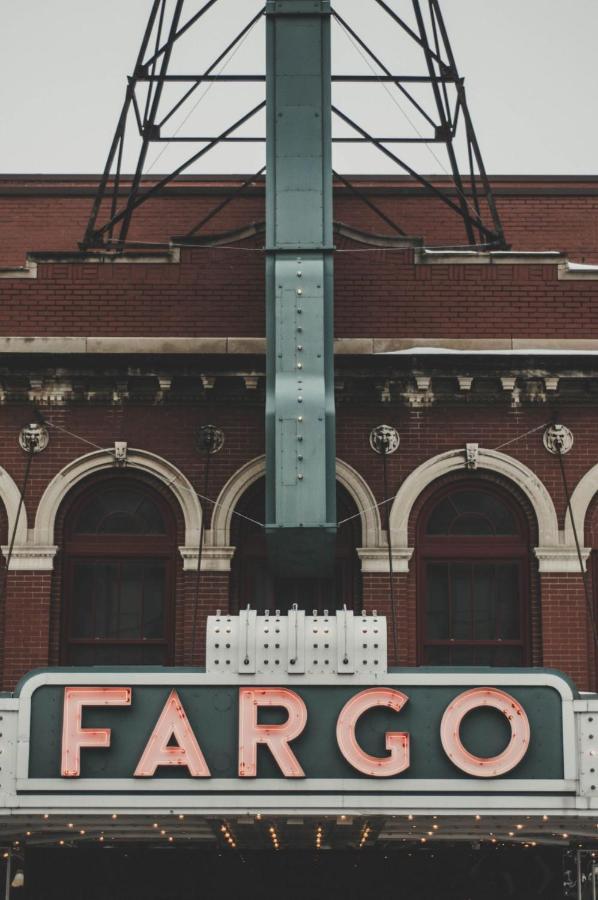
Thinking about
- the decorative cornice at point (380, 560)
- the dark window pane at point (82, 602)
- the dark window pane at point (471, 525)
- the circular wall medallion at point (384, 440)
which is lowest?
the dark window pane at point (82, 602)

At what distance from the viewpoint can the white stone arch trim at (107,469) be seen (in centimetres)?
2066

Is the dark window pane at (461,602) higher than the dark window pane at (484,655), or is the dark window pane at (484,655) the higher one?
the dark window pane at (461,602)

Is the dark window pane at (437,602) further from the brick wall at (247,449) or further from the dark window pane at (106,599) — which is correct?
the dark window pane at (106,599)

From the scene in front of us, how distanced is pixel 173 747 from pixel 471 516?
5.94m

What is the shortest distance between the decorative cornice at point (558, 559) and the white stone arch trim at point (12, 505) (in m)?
6.56

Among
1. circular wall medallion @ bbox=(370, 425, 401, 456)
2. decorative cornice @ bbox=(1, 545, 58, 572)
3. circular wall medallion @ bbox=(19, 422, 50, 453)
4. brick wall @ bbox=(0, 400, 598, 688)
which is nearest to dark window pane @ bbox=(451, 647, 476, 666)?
brick wall @ bbox=(0, 400, 598, 688)

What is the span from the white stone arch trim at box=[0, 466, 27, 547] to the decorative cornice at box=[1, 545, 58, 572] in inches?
4.9

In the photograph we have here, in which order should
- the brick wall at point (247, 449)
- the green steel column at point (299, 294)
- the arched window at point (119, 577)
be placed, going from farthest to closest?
the arched window at point (119, 577) → the brick wall at point (247, 449) → the green steel column at point (299, 294)

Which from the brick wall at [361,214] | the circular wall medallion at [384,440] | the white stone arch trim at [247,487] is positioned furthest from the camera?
the brick wall at [361,214]

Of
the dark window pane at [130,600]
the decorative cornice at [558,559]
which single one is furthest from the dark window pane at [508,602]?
the dark window pane at [130,600]

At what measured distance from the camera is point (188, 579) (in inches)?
810

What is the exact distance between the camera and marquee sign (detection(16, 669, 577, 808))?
16750mm

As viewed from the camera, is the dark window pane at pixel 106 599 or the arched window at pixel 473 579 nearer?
the arched window at pixel 473 579

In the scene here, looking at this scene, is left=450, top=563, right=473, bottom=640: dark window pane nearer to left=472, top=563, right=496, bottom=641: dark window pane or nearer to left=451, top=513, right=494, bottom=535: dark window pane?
left=472, top=563, right=496, bottom=641: dark window pane
